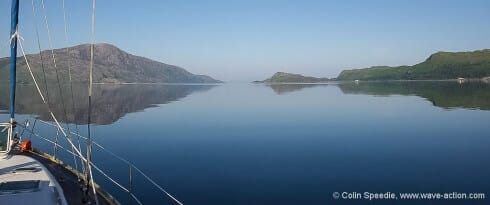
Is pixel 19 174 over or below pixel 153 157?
over

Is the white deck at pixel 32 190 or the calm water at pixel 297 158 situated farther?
the calm water at pixel 297 158

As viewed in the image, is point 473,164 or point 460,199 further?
point 473,164

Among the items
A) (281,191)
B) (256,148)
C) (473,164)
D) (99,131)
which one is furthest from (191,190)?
(99,131)

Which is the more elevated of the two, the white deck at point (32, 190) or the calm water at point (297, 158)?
the white deck at point (32, 190)

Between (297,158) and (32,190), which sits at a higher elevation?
(32,190)

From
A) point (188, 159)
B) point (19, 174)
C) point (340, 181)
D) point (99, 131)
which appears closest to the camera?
point (19, 174)

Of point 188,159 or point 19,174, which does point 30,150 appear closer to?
point 19,174

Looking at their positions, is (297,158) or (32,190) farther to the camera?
(297,158)

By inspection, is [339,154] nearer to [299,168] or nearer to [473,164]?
[299,168]

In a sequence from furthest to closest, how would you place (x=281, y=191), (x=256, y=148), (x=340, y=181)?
1. (x=256, y=148)
2. (x=340, y=181)
3. (x=281, y=191)

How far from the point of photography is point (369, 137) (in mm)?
39500

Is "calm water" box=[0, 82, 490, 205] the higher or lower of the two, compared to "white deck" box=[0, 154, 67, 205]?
lower

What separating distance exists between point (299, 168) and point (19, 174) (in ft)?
56.2

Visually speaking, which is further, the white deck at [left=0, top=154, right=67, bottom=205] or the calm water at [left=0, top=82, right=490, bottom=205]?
the calm water at [left=0, top=82, right=490, bottom=205]
